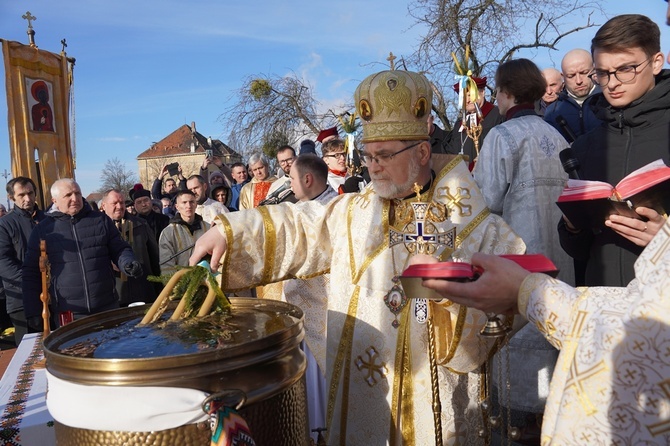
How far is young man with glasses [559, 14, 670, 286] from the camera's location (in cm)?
272

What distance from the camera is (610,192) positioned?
2340mm

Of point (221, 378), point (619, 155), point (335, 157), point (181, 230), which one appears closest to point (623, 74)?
point (619, 155)

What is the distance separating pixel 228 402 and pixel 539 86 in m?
3.49

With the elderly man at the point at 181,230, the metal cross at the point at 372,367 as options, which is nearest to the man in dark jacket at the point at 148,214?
the elderly man at the point at 181,230

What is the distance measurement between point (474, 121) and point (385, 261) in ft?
12.2

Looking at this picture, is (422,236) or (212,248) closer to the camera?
(422,236)

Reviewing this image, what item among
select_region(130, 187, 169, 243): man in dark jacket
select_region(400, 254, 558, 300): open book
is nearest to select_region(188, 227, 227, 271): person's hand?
select_region(400, 254, 558, 300): open book

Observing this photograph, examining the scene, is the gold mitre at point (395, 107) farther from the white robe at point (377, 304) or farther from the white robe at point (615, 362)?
the white robe at point (615, 362)

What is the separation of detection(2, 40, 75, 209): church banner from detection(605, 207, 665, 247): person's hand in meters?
10.5

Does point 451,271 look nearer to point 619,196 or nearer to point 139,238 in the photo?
point 619,196

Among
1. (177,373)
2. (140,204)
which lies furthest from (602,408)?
(140,204)

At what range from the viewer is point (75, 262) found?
5.06m

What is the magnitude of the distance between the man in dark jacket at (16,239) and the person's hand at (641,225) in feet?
18.2

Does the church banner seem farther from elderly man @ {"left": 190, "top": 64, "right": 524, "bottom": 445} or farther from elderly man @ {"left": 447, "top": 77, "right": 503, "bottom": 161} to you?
elderly man @ {"left": 190, "top": 64, "right": 524, "bottom": 445}
